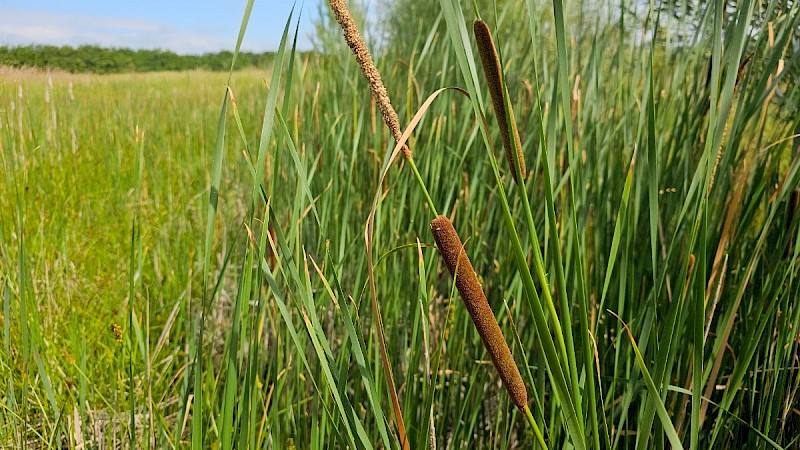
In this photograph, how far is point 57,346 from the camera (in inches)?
54.8

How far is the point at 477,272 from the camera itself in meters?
1.27

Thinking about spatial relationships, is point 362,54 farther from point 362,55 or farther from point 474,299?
point 474,299

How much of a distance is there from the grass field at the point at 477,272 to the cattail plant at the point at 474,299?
0.10 ft

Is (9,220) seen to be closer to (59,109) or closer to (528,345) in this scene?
(59,109)

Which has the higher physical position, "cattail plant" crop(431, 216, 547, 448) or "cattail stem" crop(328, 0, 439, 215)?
"cattail stem" crop(328, 0, 439, 215)

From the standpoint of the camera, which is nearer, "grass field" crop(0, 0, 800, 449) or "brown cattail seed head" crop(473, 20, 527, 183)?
"brown cattail seed head" crop(473, 20, 527, 183)

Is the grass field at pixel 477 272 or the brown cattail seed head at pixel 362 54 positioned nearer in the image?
the brown cattail seed head at pixel 362 54

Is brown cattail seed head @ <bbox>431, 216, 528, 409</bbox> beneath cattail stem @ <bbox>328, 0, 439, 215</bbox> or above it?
beneath

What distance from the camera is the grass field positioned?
0.49 meters

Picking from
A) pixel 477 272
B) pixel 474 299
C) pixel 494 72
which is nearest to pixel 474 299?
pixel 474 299

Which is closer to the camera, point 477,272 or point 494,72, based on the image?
point 494,72

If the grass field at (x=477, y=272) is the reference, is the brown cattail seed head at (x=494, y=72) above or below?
above

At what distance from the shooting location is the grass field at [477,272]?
1.62ft

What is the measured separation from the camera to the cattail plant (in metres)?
0.40
